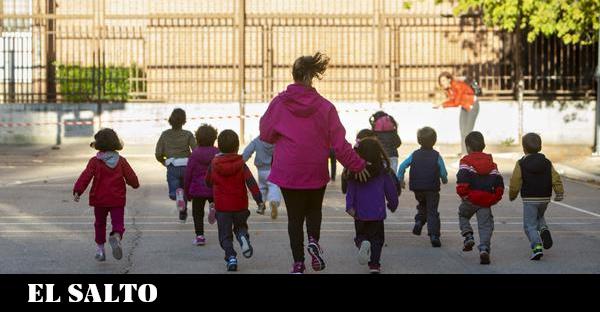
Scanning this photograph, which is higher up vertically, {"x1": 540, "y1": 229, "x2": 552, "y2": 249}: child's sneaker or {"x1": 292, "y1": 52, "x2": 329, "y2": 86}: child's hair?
{"x1": 292, "y1": 52, "x2": 329, "y2": 86}: child's hair

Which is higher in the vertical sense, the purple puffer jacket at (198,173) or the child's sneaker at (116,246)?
the purple puffer jacket at (198,173)

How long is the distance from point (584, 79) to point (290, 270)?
2236 cm

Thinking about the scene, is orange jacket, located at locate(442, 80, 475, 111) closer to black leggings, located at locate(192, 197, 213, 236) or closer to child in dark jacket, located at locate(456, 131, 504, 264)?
black leggings, located at locate(192, 197, 213, 236)

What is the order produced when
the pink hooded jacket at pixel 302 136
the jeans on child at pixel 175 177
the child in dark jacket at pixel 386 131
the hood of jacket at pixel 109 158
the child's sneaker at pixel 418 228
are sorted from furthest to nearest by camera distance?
the child in dark jacket at pixel 386 131
the jeans on child at pixel 175 177
the child's sneaker at pixel 418 228
the hood of jacket at pixel 109 158
the pink hooded jacket at pixel 302 136

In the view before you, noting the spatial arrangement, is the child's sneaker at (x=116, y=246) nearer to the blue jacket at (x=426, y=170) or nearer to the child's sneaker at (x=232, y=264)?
the child's sneaker at (x=232, y=264)

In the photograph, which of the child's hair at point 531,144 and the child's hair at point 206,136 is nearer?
the child's hair at point 531,144

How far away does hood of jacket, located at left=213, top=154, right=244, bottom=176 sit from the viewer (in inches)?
420

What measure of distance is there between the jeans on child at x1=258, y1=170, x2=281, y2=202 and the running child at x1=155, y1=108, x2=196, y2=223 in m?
1.23

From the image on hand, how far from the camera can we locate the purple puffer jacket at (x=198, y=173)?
1192 cm

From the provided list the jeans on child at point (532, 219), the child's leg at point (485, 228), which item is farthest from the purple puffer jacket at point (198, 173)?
the jeans on child at point (532, 219)

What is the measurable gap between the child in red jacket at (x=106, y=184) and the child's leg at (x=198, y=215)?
1.17 meters

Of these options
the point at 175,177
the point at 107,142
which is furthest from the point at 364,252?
the point at 175,177

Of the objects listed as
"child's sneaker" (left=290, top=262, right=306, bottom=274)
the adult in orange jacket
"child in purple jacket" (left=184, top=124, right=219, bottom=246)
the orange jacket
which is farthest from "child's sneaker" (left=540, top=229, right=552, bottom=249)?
the orange jacket

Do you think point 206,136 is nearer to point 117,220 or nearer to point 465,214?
point 117,220
